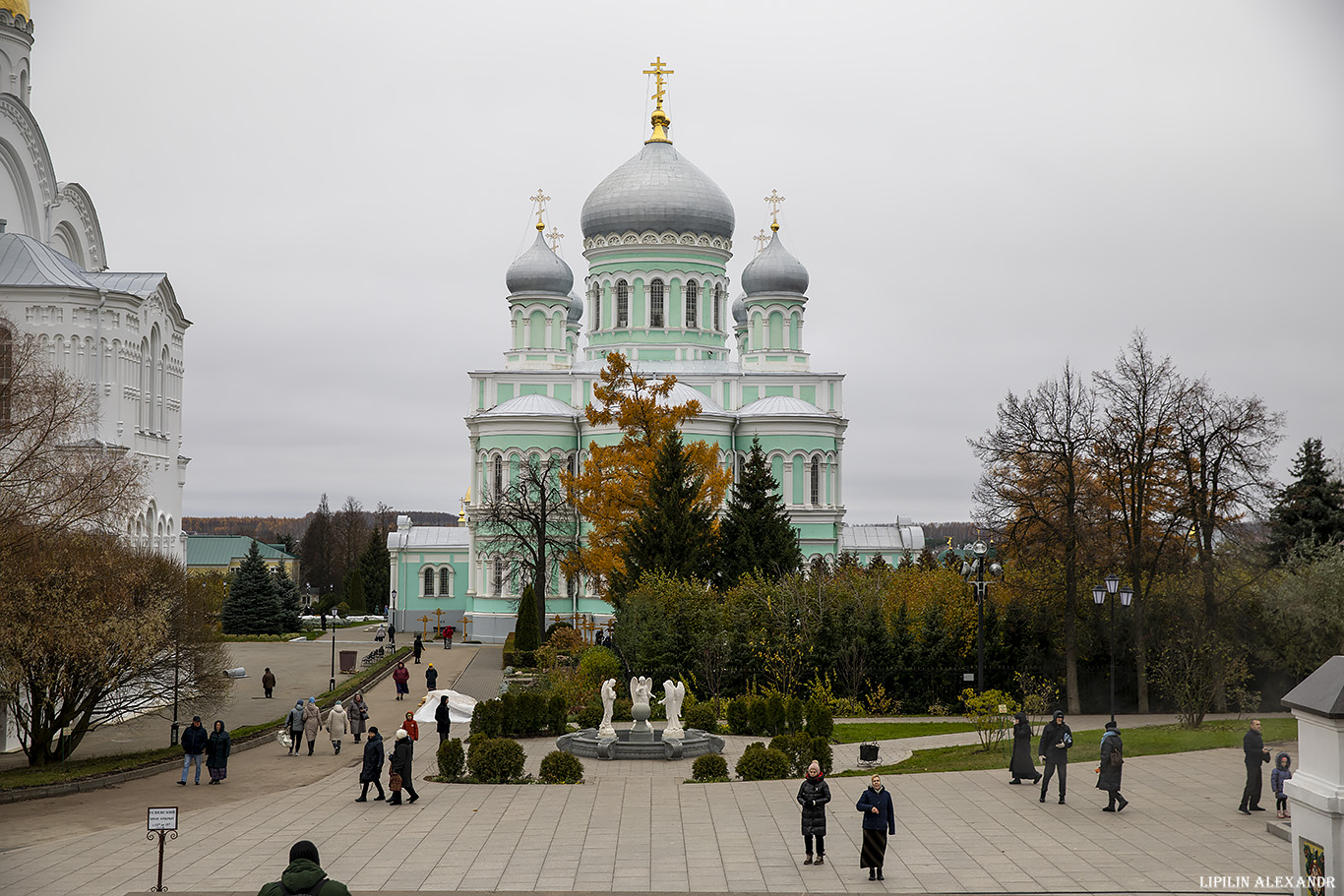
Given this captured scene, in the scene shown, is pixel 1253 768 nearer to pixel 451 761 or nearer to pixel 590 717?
pixel 451 761

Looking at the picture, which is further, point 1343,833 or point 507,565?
point 507,565

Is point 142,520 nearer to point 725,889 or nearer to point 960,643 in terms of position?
point 960,643

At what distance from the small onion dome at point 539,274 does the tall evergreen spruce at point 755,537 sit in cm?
2257

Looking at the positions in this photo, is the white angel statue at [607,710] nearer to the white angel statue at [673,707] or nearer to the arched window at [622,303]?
the white angel statue at [673,707]

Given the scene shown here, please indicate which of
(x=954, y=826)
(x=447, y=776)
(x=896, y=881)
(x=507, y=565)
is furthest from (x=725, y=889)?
(x=507, y=565)

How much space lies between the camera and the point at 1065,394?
101ft

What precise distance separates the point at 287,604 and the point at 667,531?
103ft

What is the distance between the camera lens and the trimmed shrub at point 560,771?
1931 cm

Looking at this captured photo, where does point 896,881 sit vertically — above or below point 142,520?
below

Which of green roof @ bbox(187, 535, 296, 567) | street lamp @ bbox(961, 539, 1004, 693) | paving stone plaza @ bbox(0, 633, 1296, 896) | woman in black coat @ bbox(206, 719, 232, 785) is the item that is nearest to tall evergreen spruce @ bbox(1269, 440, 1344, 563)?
street lamp @ bbox(961, 539, 1004, 693)

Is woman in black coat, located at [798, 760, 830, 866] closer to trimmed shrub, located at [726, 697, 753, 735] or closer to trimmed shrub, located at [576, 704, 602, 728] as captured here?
trimmed shrub, located at [726, 697, 753, 735]

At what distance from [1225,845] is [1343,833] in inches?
218

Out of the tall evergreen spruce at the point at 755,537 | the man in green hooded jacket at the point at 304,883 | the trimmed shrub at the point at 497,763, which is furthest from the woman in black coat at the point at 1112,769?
the tall evergreen spruce at the point at 755,537

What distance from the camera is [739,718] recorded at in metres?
25.0
